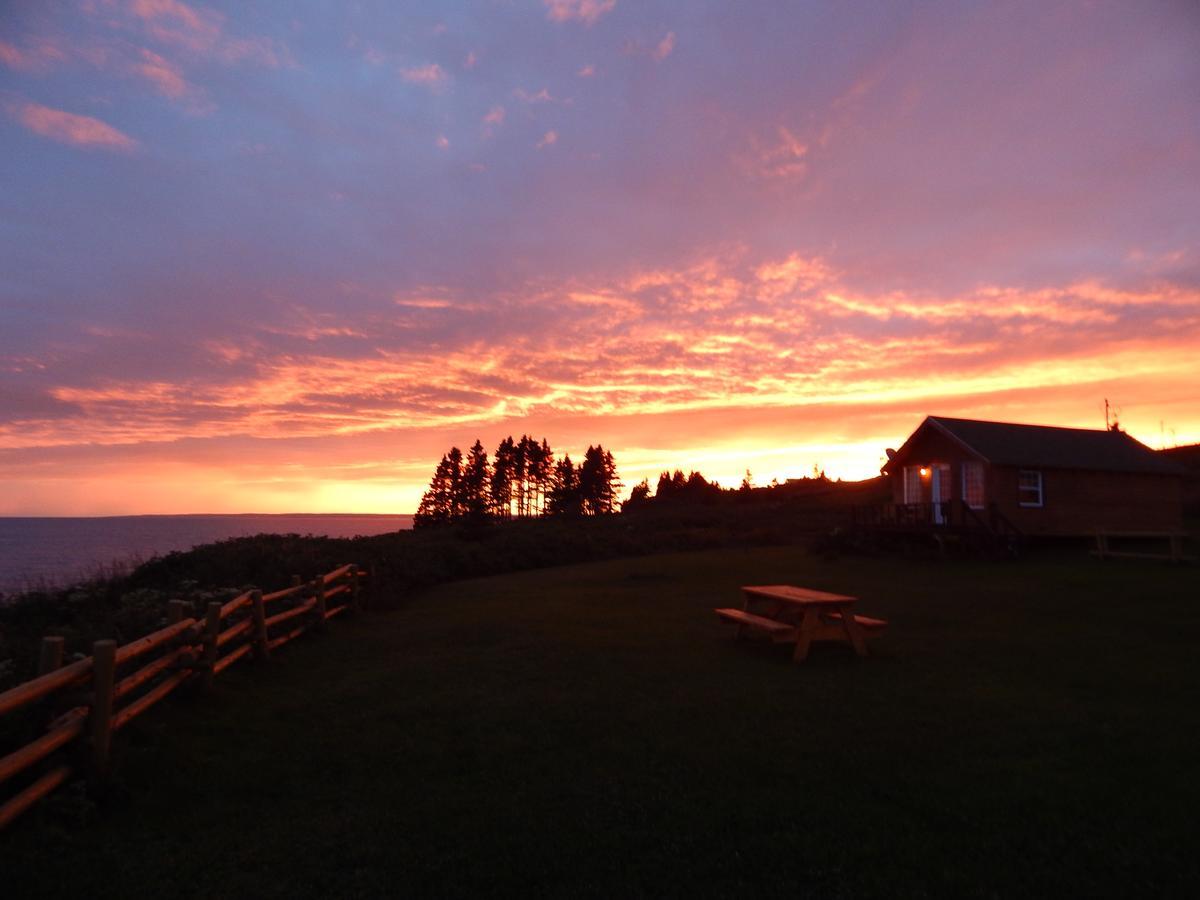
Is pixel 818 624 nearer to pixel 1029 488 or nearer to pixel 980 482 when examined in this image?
pixel 980 482

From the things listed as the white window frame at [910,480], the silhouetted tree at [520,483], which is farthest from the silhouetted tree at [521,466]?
the white window frame at [910,480]

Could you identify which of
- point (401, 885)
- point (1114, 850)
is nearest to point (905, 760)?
point (1114, 850)

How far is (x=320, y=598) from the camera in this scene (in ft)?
44.9

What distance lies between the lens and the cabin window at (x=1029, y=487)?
86.7ft

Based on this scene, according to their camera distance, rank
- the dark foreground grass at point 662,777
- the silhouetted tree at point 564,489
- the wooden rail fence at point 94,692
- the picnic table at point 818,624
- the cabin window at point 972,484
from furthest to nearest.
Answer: the silhouetted tree at point 564,489, the cabin window at point 972,484, the picnic table at point 818,624, the wooden rail fence at point 94,692, the dark foreground grass at point 662,777

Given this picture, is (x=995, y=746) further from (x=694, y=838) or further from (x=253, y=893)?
(x=253, y=893)

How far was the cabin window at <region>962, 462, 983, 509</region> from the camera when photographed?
87.1 feet

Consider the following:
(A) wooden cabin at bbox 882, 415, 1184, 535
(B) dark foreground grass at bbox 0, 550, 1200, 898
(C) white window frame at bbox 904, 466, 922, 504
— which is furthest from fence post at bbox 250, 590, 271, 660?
(C) white window frame at bbox 904, 466, 922, 504

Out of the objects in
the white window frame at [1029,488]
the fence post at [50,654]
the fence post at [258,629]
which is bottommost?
the fence post at [258,629]

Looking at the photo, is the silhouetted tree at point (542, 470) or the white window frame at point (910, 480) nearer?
the white window frame at point (910, 480)

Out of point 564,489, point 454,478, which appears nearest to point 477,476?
point 454,478

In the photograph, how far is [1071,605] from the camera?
14.6 metres

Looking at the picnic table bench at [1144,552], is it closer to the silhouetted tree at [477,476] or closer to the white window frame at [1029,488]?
the white window frame at [1029,488]

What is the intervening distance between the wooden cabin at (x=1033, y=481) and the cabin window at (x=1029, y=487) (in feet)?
0.12
